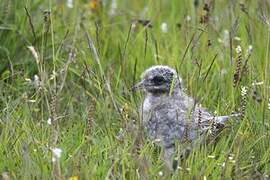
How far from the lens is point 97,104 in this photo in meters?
6.04

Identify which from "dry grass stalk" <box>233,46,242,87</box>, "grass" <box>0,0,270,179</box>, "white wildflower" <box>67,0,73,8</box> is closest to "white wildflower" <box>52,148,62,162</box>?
"grass" <box>0,0,270,179</box>

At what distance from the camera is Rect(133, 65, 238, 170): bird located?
5.41m

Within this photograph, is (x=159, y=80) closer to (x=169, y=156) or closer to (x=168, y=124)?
(x=168, y=124)

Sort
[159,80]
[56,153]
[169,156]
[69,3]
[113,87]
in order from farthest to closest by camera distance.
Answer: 1. [69,3]
2. [113,87]
3. [159,80]
4. [169,156]
5. [56,153]

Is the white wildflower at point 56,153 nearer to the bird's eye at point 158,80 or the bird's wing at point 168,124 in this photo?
the bird's wing at point 168,124

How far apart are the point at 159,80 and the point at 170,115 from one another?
1.08 feet

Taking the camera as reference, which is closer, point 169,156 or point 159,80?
point 169,156

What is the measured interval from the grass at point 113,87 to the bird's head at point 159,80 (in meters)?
0.14

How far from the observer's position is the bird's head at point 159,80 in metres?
5.94

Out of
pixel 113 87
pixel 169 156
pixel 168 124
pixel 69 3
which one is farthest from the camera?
pixel 69 3

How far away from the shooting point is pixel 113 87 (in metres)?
6.45

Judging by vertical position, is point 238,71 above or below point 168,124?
above

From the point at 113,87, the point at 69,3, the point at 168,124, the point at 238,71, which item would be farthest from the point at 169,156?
the point at 69,3

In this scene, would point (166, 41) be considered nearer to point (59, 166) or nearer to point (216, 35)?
point (216, 35)
